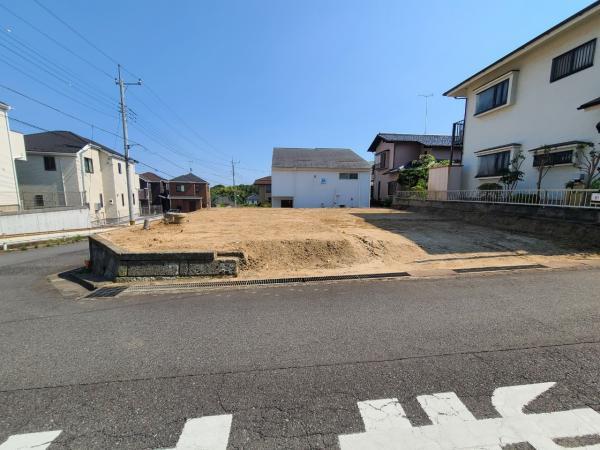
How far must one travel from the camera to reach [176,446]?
1.68 meters

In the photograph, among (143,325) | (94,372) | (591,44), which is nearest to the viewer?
(94,372)

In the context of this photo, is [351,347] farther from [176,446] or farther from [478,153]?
[478,153]

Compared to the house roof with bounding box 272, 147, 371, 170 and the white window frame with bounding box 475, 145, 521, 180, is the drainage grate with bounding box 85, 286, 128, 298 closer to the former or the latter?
the white window frame with bounding box 475, 145, 521, 180

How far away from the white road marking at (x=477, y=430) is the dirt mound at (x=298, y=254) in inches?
156

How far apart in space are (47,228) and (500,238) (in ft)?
78.4

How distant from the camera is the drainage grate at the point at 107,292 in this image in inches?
187

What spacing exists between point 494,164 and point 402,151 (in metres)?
13.2

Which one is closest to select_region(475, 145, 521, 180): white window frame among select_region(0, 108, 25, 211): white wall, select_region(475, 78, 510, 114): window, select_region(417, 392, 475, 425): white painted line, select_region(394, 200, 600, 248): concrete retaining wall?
select_region(475, 78, 510, 114): window

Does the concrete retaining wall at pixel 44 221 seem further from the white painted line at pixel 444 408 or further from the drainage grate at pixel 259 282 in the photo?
the white painted line at pixel 444 408

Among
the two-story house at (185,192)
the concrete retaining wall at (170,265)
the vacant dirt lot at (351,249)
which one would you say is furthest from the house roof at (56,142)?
the concrete retaining wall at (170,265)

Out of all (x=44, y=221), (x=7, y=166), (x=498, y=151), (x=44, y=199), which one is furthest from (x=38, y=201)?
(x=498, y=151)

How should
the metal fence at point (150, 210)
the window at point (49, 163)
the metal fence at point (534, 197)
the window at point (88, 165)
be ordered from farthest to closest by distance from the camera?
the metal fence at point (150, 210) < the window at point (88, 165) < the window at point (49, 163) < the metal fence at point (534, 197)

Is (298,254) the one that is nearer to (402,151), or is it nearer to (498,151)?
(498,151)

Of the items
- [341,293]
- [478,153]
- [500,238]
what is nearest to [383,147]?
[478,153]
